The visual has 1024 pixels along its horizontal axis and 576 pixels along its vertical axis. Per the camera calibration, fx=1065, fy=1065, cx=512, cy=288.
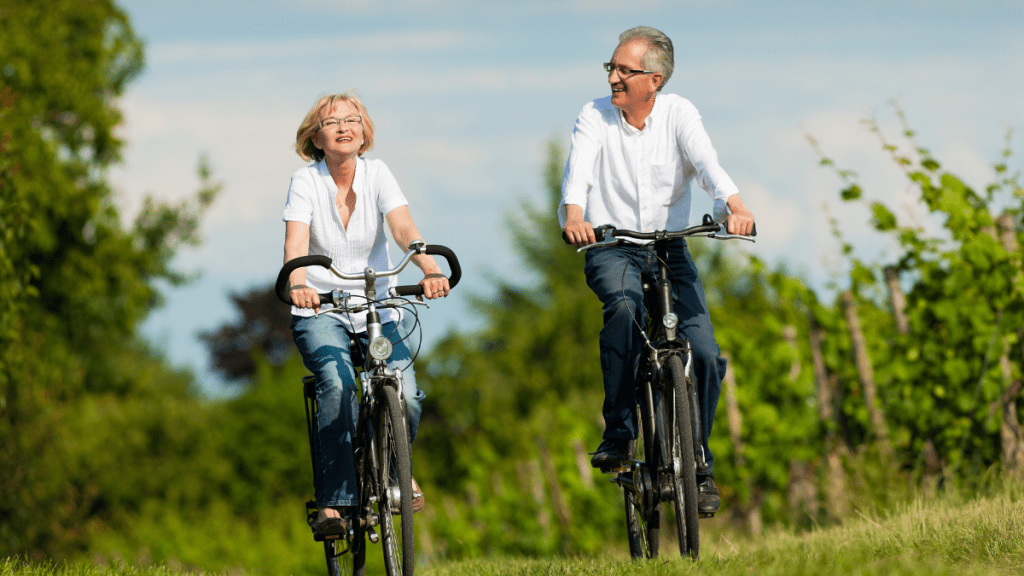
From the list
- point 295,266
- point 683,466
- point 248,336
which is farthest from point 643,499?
point 248,336

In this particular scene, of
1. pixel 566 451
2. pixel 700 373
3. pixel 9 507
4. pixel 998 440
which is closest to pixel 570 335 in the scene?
pixel 566 451

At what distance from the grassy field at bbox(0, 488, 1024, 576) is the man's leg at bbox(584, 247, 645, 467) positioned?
2.51ft

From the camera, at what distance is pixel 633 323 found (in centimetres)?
539

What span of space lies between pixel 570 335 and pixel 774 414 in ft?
57.9

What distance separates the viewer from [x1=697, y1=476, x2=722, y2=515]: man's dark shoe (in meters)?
5.22

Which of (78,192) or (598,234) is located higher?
(78,192)

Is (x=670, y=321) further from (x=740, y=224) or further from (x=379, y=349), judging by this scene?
(x=379, y=349)

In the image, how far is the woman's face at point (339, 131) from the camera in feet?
16.9

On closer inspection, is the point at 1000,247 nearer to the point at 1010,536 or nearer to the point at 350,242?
the point at 1010,536

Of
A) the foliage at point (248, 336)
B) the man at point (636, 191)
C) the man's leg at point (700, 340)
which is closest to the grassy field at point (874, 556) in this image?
the man's leg at point (700, 340)

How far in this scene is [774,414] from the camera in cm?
957

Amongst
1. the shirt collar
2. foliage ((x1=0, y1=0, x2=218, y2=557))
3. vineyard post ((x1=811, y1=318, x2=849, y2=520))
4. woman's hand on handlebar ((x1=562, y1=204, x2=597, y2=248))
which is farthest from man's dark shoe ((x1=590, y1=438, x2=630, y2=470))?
foliage ((x1=0, y1=0, x2=218, y2=557))

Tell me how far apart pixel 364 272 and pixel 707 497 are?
204cm

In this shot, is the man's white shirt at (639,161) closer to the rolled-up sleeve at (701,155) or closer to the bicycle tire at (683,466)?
the rolled-up sleeve at (701,155)
